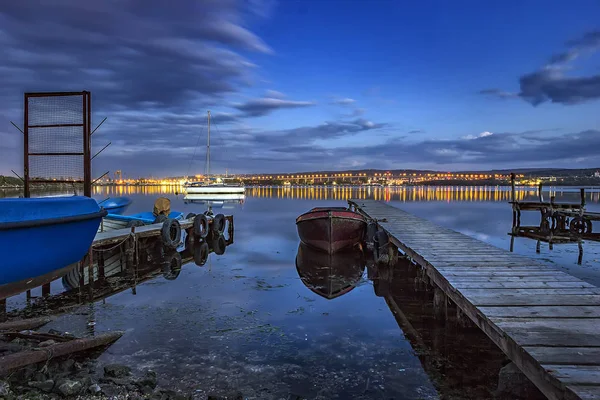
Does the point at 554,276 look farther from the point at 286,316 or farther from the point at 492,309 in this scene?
the point at 286,316

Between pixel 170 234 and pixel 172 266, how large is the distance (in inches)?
103

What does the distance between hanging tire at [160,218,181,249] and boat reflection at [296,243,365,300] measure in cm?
516

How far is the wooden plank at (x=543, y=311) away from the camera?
5.28 meters

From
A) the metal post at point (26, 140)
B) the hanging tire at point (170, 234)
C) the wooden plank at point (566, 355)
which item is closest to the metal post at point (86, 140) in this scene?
the metal post at point (26, 140)

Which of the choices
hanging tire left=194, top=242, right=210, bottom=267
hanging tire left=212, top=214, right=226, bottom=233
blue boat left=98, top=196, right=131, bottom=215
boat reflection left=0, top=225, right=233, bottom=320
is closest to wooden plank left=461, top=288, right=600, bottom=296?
boat reflection left=0, top=225, right=233, bottom=320

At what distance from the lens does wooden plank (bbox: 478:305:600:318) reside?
17.3 ft

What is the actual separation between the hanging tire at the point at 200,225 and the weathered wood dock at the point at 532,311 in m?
12.3

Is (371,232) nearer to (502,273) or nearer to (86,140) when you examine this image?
(502,273)

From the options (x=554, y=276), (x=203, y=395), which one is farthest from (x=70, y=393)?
(x=554, y=276)

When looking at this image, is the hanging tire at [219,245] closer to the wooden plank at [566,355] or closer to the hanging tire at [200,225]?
the hanging tire at [200,225]

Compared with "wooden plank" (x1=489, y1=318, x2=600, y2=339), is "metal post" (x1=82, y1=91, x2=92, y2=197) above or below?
above

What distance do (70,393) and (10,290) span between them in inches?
170

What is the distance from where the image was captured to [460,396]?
563 cm

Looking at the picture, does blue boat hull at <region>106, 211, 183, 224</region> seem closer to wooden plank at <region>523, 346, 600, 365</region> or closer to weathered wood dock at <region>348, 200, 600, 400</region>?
weathered wood dock at <region>348, 200, 600, 400</region>
